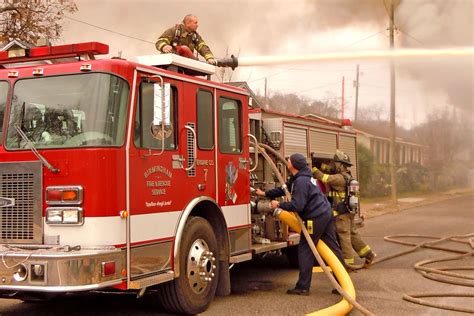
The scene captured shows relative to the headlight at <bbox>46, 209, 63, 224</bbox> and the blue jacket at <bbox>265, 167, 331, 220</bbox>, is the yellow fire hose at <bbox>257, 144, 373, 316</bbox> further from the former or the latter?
the headlight at <bbox>46, 209, 63, 224</bbox>

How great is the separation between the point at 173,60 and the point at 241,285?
3.17 meters

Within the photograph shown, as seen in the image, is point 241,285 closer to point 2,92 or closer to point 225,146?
point 225,146

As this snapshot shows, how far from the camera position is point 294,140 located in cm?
821

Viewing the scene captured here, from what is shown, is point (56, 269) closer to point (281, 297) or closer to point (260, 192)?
point (281, 297)

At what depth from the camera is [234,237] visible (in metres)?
6.53

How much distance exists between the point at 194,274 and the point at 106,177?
1481mm

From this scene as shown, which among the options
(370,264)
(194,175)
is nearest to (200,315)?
(194,175)

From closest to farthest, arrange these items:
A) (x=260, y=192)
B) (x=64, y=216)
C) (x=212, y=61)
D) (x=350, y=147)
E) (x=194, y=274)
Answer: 1. (x=64, y=216)
2. (x=194, y=274)
3. (x=260, y=192)
4. (x=212, y=61)
5. (x=350, y=147)

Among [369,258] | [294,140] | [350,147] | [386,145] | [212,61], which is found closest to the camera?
[212,61]

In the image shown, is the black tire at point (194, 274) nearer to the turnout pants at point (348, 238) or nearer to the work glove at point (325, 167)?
the turnout pants at point (348, 238)

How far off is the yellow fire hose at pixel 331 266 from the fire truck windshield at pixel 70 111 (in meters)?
2.59

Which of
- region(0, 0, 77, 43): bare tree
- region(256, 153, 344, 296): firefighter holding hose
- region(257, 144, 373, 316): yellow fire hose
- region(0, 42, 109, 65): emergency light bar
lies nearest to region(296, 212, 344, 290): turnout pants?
region(256, 153, 344, 296): firefighter holding hose

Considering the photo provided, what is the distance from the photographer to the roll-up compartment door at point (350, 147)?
9.86 meters

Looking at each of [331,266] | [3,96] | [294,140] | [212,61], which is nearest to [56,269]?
[3,96]
